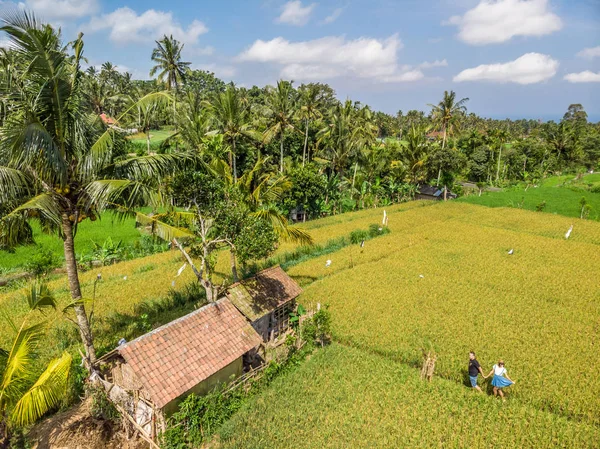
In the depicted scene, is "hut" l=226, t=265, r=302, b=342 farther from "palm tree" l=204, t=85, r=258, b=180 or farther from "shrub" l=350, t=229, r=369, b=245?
"shrub" l=350, t=229, r=369, b=245

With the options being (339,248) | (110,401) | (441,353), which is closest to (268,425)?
(110,401)

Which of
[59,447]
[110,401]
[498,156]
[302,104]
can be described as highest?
[302,104]

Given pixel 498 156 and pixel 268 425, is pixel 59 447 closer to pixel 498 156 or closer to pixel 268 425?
pixel 268 425

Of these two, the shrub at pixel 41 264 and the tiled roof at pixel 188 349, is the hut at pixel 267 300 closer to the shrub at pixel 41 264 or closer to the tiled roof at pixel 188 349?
the tiled roof at pixel 188 349

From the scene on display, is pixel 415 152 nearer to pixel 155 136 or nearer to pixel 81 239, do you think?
pixel 81 239

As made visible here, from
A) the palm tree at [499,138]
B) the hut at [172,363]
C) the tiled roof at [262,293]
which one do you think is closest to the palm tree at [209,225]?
the tiled roof at [262,293]
